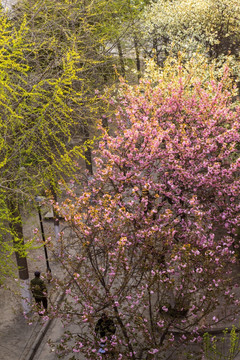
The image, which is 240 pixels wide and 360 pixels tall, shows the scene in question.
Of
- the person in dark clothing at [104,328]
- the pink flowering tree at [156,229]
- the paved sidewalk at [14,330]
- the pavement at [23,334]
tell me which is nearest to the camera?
the pink flowering tree at [156,229]

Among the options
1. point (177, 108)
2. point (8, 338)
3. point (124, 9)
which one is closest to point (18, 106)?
point (177, 108)

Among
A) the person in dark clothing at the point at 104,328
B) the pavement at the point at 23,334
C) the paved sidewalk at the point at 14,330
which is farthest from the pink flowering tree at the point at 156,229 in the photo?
the paved sidewalk at the point at 14,330

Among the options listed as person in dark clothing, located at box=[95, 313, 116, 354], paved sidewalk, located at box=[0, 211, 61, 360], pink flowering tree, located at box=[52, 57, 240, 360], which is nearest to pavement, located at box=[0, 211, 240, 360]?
paved sidewalk, located at box=[0, 211, 61, 360]

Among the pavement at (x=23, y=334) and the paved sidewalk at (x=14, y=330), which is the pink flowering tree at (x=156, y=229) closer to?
the pavement at (x=23, y=334)

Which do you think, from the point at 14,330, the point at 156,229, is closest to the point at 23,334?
the point at 14,330

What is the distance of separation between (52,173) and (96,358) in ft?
18.6

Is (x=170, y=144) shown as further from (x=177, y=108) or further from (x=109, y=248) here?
(x=109, y=248)

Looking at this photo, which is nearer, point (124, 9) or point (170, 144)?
point (170, 144)

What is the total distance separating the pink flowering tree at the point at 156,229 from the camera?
9922mm

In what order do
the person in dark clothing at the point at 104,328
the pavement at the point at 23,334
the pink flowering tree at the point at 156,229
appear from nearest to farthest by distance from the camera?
1. the pink flowering tree at the point at 156,229
2. the person in dark clothing at the point at 104,328
3. the pavement at the point at 23,334

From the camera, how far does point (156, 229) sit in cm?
1029

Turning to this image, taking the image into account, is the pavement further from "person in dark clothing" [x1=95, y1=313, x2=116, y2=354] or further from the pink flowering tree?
"person in dark clothing" [x1=95, y1=313, x2=116, y2=354]

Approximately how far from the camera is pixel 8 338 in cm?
1378

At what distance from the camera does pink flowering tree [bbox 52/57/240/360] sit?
391 inches
